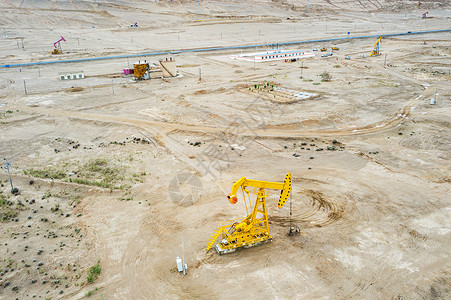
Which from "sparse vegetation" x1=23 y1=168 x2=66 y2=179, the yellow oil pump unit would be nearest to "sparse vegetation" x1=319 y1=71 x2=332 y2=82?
the yellow oil pump unit

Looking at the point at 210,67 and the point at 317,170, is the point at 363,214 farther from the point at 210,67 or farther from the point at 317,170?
the point at 210,67

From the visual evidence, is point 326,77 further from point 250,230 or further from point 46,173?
point 46,173

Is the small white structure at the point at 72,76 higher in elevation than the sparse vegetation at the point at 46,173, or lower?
higher

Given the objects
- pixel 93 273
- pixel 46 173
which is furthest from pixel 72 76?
pixel 93 273

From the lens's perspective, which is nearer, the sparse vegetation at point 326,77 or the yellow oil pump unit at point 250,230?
the yellow oil pump unit at point 250,230

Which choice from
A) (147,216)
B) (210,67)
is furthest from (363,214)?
(210,67)

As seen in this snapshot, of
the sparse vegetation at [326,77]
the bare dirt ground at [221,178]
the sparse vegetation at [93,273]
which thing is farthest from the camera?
the sparse vegetation at [326,77]

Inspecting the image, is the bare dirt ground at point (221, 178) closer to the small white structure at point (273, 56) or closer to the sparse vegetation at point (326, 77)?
the sparse vegetation at point (326, 77)

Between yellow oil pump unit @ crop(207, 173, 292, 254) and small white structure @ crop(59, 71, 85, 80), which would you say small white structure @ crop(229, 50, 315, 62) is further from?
yellow oil pump unit @ crop(207, 173, 292, 254)

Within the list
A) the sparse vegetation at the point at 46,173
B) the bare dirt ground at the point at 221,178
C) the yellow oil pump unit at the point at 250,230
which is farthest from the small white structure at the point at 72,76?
the yellow oil pump unit at the point at 250,230
